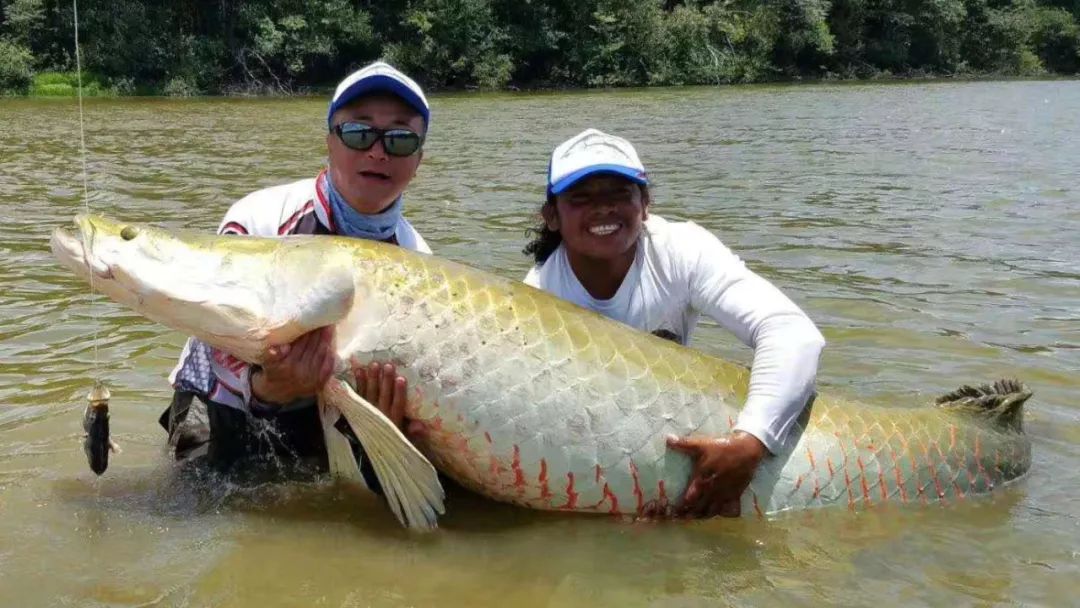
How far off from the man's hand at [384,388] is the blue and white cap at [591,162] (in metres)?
0.97

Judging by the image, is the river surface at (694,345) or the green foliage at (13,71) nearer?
the river surface at (694,345)

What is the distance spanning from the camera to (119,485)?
3.42 meters

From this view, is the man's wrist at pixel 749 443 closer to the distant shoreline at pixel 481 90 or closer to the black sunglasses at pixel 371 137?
the black sunglasses at pixel 371 137

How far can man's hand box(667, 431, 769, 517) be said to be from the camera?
10.0 feet

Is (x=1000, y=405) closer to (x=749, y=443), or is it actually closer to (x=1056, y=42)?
(x=749, y=443)

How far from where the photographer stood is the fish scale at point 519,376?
2838 millimetres

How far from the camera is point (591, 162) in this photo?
3.37 meters

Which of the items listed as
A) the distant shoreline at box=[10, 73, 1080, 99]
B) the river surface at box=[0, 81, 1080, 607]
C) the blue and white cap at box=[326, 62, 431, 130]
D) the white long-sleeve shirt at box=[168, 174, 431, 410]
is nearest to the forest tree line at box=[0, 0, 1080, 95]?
the distant shoreline at box=[10, 73, 1080, 99]

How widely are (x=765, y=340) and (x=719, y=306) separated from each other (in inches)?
10.4

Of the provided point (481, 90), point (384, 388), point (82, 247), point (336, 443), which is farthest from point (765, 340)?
point (481, 90)

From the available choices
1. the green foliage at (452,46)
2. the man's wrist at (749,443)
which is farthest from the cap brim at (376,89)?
the green foliage at (452,46)

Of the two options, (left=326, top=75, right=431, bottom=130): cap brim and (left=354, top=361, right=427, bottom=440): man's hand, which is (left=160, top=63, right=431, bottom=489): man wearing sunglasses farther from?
(left=354, top=361, right=427, bottom=440): man's hand

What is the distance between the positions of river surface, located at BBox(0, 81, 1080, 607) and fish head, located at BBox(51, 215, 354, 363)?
2.30ft

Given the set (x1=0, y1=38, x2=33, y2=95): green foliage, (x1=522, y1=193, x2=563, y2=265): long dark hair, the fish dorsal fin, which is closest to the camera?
the fish dorsal fin
